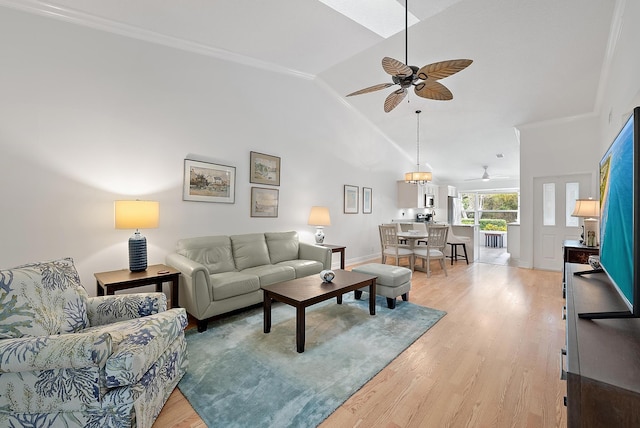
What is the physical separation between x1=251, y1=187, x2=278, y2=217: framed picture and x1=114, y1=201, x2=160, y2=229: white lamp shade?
160 centimetres

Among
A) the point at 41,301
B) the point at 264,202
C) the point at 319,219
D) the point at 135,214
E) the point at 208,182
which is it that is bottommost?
the point at 41,301

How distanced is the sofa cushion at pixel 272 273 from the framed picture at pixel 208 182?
1.10 m

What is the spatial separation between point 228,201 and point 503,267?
5534 mm

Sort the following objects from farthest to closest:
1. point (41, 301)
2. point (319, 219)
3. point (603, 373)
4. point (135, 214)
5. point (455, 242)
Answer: point (455, 242)
point (319, 219)
point (135, 214)
point (41, 301)
point (603, 373)

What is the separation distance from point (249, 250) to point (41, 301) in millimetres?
2326

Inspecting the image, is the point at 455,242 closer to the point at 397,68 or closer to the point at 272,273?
the point at 272,273

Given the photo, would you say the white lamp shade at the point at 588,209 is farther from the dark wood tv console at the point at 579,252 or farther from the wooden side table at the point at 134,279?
the wooden side table at the point at 134,279

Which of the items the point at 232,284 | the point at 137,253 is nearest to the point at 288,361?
the point at 232,284

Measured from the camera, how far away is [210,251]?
348cm

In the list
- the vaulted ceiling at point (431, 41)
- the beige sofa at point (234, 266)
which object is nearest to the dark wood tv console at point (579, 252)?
the vaulted ceiling at point (431, 41)

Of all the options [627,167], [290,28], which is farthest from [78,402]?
[290,28]

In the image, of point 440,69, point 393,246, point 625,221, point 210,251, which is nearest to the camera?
point 625,221

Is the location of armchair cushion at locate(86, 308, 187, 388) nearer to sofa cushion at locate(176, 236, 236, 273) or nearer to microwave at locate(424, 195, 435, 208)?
sofa cushion at locate(176, 236, 236, 273)

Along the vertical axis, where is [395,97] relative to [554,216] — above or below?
above
